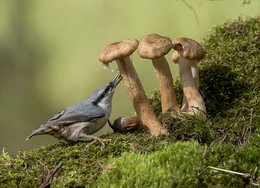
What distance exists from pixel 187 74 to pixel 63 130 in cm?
157

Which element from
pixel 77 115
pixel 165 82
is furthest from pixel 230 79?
pixel 77 115

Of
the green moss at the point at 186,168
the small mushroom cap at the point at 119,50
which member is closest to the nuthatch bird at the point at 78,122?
the small mushroom cap at the point at 119,50

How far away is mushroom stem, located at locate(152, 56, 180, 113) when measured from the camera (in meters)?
4.06

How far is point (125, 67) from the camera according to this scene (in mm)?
4055

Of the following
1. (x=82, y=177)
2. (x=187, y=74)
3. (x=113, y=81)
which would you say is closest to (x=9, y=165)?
(x=82, y=177)

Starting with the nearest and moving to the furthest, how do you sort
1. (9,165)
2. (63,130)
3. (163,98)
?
(9,165), (63,130), (163,98)

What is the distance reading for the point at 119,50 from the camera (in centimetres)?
372

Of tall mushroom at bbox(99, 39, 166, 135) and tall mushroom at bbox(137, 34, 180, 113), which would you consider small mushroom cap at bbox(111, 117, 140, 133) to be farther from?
tall mushroom at bbox(137, 34, 180, 113)

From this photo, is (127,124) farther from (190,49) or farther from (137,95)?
(190,49)

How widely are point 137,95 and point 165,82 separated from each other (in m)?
0.37

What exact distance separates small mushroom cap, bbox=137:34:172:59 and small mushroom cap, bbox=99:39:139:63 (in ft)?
0.30

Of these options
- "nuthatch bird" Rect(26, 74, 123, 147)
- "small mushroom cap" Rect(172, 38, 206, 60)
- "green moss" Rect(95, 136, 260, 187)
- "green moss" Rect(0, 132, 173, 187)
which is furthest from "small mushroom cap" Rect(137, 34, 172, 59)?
"green moss" Rect(95, 136, 260, 187)

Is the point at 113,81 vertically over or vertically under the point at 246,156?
over

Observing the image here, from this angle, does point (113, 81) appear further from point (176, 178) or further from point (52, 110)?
point (52, 110)
